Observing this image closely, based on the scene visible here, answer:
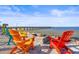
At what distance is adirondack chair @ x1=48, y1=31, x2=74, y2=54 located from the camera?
1904mm

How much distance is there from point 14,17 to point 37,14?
23cm

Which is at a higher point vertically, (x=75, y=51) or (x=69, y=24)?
(x=69, y=24)

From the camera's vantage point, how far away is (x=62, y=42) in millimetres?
1924


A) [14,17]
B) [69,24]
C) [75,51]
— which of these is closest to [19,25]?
[14,17]

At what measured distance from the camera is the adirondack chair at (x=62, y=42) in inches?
75.0
